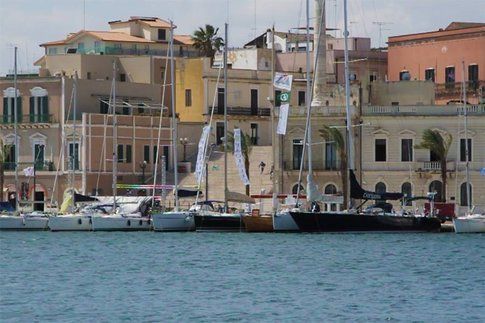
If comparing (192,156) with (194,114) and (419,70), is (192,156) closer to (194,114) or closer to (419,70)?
(194,114)

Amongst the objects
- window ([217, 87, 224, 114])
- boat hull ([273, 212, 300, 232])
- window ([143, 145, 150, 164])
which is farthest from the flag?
boat hull ([273, 212, 300, 232])

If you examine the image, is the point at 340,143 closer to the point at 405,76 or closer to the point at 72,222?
the point at 405,76

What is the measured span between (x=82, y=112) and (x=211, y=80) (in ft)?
25.3

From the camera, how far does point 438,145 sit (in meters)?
85.1

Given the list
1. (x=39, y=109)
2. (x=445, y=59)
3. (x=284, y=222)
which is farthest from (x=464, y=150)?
(x=39, y=109)

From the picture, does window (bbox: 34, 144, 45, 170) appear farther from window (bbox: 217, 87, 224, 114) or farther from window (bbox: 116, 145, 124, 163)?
window (bbox: 217, 87, 224, 114)

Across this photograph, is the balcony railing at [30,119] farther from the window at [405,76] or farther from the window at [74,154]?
the window at [405,76]

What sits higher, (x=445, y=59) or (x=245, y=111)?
(x=445, y=59)

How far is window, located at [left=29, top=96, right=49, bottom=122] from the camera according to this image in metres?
96.9

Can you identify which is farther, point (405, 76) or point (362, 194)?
point (405, 76)

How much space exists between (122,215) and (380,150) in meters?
13.7

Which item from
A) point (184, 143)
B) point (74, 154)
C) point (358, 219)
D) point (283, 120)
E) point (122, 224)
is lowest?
point (122, 224)

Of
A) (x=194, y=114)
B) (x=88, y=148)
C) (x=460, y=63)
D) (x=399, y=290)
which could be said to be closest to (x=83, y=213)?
(x=88, y=148)

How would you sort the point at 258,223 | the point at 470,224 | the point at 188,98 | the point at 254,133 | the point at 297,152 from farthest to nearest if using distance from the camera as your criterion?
the point at 188,98 → the point at 254,133 → the point at 297,152 → the point at 258,223 → the point at 470,224
